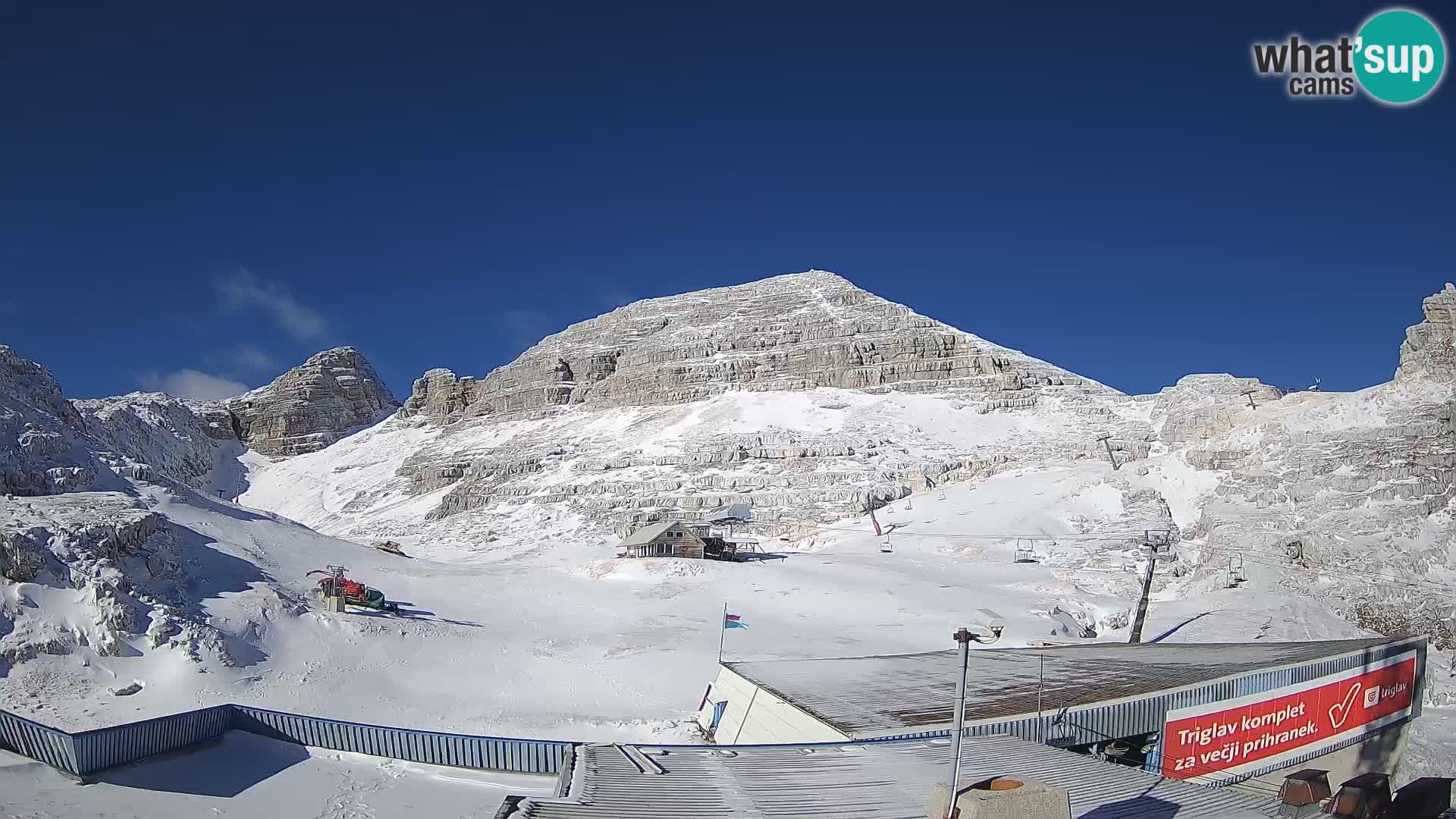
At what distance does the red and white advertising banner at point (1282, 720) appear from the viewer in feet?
41.0

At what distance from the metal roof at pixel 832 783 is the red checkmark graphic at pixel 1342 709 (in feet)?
25.1

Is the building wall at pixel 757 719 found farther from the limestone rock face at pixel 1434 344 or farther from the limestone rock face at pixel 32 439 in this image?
the limestone rock face at pixel 1434 344

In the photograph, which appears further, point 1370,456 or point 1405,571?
point 1370,456

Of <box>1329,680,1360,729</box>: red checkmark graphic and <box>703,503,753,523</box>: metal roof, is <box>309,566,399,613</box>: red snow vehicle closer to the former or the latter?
<box>1329,680,1360,729</box>: red checkmark graphic

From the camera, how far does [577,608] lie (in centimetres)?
2745

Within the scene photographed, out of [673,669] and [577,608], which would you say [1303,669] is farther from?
[577,608]

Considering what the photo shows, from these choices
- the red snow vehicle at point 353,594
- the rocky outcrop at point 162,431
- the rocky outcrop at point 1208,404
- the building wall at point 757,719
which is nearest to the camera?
the building wall at point 757,719

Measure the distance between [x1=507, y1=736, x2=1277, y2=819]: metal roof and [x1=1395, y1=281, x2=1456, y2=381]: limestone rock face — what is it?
37.7 meters

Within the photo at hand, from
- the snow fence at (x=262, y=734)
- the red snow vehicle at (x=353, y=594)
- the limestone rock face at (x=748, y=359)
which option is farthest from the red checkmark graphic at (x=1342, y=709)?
the limestone rock face at (x=748, y=359)

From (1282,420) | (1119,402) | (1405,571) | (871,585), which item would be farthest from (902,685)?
(1119,402)

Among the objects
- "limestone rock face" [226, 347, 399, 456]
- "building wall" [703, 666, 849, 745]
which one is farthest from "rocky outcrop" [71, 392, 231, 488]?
"building wall" [703, 666, 849, 745]

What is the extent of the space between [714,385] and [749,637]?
64139 mm

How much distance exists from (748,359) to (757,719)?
3066 inches

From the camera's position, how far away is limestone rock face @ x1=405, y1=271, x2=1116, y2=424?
83.2 m
